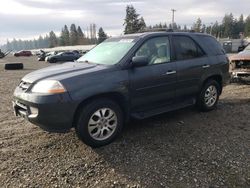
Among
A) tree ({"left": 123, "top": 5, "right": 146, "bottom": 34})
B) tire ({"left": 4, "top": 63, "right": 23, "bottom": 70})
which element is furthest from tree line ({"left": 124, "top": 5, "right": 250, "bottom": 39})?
tire ({"left": 4, "top": 63, "right": 23, "bottom": 70})

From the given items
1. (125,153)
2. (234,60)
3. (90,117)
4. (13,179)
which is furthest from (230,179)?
(234,60)

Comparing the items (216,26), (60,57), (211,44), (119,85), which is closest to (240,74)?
(211,44)

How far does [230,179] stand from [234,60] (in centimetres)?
740

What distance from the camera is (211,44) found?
21.2 feet

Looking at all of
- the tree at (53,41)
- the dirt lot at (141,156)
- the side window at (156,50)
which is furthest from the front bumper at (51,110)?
the tree at (53,41)

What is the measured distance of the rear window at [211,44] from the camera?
20.7ft

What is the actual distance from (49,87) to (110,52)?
1567mm

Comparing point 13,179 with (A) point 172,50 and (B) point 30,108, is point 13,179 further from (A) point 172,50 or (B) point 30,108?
(A) point 172,50

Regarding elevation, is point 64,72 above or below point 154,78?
above

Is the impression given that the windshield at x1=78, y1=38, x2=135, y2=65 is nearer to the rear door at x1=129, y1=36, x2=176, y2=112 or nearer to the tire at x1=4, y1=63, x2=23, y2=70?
the rear door at x1=129, y1=36, x2=176, y2=112

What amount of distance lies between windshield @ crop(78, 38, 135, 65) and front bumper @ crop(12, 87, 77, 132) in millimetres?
1193

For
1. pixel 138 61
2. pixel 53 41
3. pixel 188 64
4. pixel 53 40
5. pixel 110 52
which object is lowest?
pixel 188 64

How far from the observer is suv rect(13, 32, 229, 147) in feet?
13.4

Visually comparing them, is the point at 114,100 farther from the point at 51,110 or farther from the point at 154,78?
the point at 51,110
